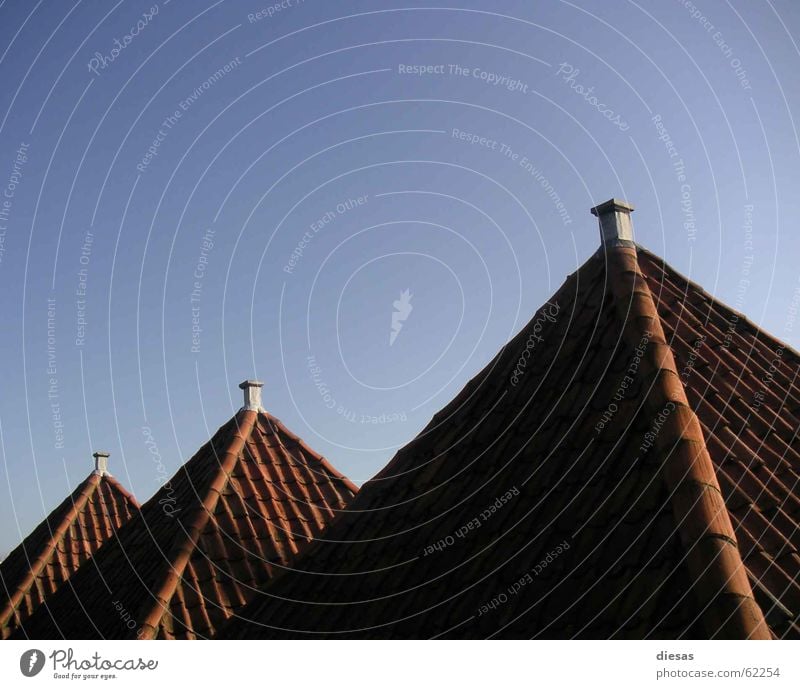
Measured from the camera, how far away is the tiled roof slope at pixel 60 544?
14.8 meters

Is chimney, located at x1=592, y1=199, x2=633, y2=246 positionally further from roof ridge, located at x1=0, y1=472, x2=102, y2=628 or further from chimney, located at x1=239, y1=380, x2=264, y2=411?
roof ridge, located at x1=0, y1=472, x2=102, y2=628

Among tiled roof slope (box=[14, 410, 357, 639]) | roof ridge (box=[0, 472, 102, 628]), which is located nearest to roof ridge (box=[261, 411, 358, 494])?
tiled roof slope (box=[14, 410, 357, 639])

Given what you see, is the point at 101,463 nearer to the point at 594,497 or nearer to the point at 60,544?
the point at 60,544

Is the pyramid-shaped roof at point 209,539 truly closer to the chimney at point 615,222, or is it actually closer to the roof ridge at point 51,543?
the roof ridge at point 51,543

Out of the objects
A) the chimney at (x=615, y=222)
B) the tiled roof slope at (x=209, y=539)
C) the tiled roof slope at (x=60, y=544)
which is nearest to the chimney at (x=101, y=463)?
the tiled roof slope at (x=60, y=544)

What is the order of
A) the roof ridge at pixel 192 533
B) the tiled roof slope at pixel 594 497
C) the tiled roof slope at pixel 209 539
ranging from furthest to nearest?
the tiled roof slope at pixel 209 539 < the roof ridge at pixel 192 533 < the tiled roof slope at pixel 594 497

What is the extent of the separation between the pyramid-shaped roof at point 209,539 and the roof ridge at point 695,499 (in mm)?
5410

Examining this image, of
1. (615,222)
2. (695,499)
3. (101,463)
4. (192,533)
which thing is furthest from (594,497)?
(101,463)

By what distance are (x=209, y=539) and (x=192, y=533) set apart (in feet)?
0.79

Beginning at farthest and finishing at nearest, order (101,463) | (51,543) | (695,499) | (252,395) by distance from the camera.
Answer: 1. (101,463)
2. (51,543)
3. (252,395)
4. (695,499)

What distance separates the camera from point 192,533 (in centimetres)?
1066

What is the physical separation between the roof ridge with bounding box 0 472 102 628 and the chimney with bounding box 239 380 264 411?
18.6 feet
